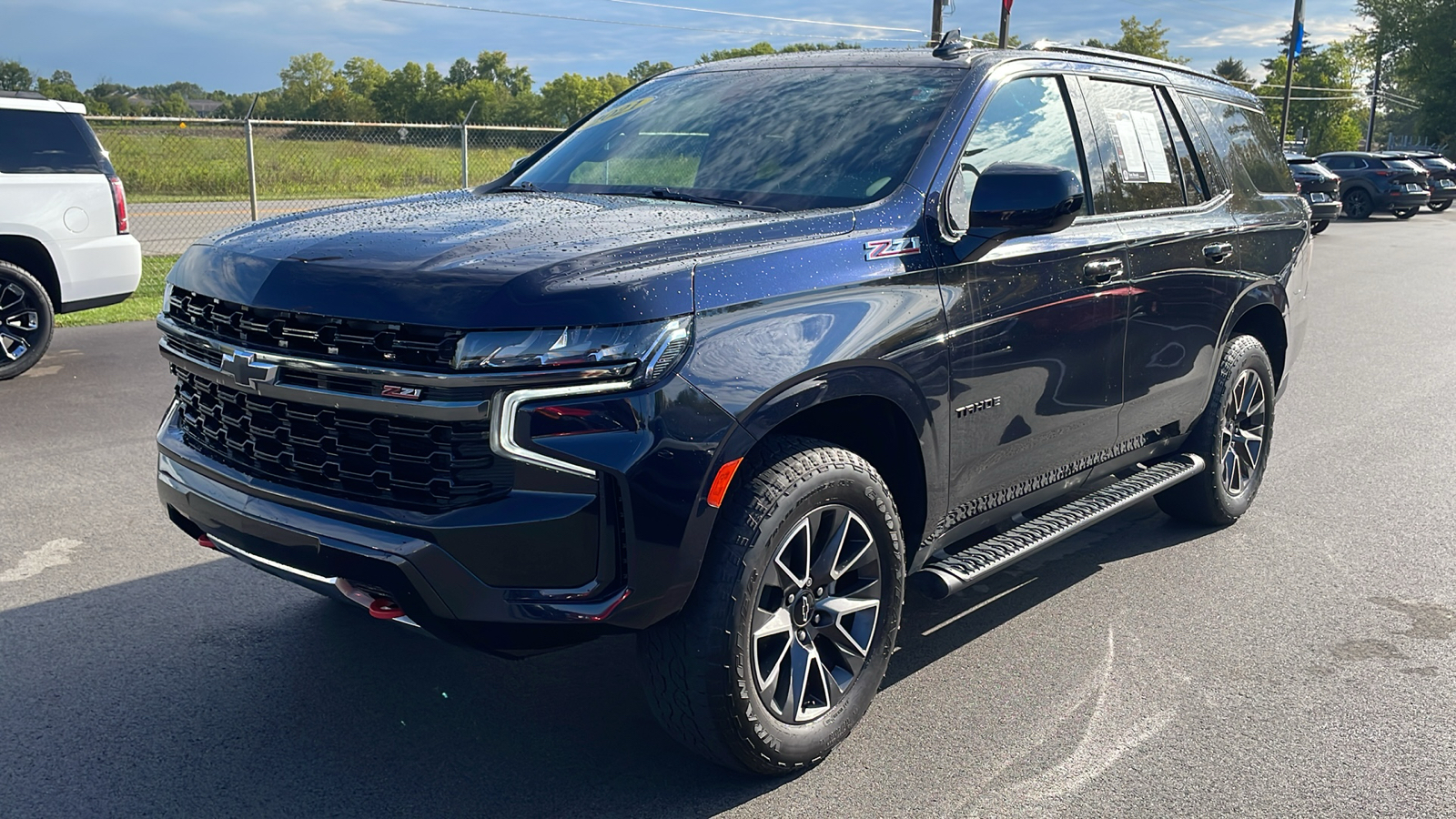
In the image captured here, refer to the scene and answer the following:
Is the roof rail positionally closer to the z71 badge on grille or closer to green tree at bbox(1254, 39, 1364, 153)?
the z71 badge on grille

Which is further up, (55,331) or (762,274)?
(762,274)

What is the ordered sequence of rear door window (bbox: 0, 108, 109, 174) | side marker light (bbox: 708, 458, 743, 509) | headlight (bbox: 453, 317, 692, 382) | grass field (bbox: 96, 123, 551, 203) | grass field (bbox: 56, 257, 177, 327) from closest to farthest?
headlight (bbox: 453, 317, 692, 382) → side marker light (bbox: 708, 458, 743, 509) → rear door window (bbox: 0, 108, 109, 174) → grass field (bbox: 56, 257, 177, 327) → grass field (bbox: 96, 123, 551, 203)

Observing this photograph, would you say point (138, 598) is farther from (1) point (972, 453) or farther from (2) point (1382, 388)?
(2) point (1382, 388)

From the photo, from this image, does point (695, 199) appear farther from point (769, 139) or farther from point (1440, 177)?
point (1440, 177)

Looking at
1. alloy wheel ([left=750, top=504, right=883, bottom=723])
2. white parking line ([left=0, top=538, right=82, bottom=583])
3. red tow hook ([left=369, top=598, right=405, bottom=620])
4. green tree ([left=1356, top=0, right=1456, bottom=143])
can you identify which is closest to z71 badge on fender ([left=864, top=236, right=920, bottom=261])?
alloy wheel ([left=750, top=504, right=883, bottom=723])

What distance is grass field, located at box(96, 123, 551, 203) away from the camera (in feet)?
72.1

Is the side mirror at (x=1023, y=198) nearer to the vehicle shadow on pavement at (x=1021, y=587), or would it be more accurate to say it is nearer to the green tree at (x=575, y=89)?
the vehicle shadow on pavement at (x=1021, y=587)

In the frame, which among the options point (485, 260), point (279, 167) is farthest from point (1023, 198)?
point (279, 167)

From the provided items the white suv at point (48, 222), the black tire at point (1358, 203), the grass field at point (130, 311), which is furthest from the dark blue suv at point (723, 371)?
the black tire at point (1358, 203)

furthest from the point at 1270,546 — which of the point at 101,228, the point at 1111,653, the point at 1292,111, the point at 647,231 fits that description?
the point at 1292,111

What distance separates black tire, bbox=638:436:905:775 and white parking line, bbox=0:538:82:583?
2.93 meters

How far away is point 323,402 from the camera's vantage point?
285cm

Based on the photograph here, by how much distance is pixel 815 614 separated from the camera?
3.29 m

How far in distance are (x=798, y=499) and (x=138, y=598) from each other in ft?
9.00
